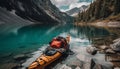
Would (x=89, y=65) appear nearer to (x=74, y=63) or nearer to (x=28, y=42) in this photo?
(x=74, y=63)

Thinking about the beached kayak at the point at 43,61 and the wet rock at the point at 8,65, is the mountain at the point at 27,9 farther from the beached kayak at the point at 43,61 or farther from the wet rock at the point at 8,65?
the beached kayak at the point at 43,61

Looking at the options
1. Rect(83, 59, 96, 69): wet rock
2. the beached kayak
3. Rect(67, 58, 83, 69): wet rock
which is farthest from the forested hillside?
the beached kayak

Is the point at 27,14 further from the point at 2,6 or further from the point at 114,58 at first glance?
the point at 114,58

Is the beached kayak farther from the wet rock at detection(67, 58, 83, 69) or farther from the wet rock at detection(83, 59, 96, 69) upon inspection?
the wet rock at detection(83, 59, 96, 69)

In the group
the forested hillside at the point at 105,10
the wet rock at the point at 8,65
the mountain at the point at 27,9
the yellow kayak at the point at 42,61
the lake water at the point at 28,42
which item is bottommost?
the wet rock at the point at 8,65

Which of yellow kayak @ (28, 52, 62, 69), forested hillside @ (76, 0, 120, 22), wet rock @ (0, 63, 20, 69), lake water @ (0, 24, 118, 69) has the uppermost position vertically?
forested hillside @ (76, 0, 120, 22)

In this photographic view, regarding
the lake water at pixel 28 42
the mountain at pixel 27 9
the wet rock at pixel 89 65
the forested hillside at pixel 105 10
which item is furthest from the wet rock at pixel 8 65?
the mountain at pixel 27 9

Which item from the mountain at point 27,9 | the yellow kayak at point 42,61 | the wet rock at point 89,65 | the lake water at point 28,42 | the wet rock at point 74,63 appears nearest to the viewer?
the yellow kayak at point 42,61

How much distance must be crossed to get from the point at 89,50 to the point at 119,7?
290 feet

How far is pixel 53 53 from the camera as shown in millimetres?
19141

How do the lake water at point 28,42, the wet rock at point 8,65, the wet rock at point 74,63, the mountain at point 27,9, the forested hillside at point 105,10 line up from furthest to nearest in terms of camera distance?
the mountain at point 27,9
the forested hillside at point 105,10
the lake water at point 28,42
the wet rock at point 74,63
the wet rock at point 8,65

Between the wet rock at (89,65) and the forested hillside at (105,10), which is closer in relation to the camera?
the wet rock at (89,65)

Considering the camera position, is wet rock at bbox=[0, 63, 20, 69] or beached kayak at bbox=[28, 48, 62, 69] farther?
wet rock at bbox=[0, 63, 20, 69]

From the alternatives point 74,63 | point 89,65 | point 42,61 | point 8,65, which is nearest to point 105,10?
point 74,63
